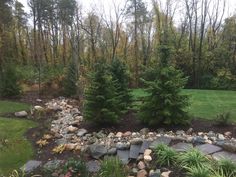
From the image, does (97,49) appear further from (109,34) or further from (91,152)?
→ (91,152)

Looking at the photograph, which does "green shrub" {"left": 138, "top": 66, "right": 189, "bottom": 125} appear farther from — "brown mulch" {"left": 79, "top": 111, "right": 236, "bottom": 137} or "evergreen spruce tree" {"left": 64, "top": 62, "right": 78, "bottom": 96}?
"evergreen spruce tree" {"left": 64, "top": 62, "right": 78, "bottom": 96}

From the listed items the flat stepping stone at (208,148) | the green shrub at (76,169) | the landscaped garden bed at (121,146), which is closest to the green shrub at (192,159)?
the landscaped garden bed at (121,146)

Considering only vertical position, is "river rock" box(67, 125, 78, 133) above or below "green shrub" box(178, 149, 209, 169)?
below

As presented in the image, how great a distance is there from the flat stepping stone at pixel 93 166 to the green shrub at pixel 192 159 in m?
1.62

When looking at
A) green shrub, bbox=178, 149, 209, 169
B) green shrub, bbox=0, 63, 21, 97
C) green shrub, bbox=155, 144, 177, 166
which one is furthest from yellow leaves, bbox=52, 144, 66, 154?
green shrub, bbox=0, 63, 21, 97

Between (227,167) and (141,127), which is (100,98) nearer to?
(141,127)

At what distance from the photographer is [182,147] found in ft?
18.1

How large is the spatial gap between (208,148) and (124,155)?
164cm

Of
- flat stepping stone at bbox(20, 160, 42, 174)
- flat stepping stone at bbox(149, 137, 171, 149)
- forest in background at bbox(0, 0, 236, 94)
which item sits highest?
forest in background at bbox(0, 0, 236, 94)

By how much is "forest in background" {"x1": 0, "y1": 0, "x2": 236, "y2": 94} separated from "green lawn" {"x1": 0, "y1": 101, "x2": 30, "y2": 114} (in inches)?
116

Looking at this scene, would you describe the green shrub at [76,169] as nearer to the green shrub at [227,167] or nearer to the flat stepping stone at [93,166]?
the flat stepping stone at [93,166]

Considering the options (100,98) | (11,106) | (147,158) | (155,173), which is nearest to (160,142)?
(147,158)

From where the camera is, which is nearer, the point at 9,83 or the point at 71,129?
the point at 71,129

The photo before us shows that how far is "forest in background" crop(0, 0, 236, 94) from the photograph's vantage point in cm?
1922
